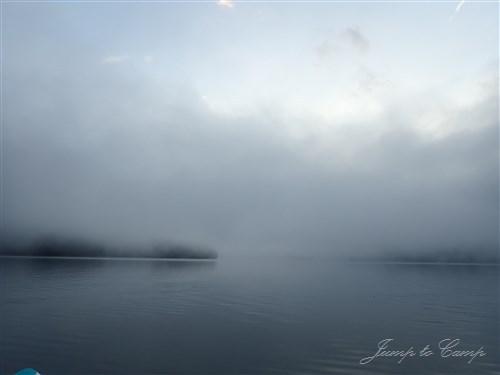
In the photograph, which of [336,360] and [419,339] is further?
[419,339]

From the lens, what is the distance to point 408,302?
7200cm

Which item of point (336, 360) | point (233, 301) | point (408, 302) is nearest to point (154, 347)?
point (336, 360)

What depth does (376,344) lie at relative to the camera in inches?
1438

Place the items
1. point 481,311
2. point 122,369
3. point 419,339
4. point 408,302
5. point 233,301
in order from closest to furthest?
point 122,369 → point 419,339 → point 481,311 → point 233,301 → point 408,302

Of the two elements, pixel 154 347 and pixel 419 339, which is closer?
pixel 154 347

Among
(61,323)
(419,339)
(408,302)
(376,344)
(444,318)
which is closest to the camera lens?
(376,344)

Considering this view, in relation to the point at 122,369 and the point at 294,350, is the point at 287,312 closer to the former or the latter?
the point at 294,350

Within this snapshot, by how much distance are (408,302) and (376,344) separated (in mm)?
40358

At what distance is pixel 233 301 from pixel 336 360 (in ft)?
124

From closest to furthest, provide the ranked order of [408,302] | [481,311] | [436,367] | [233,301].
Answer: [436,367] → [481,311] → [233,301] → [408,302]

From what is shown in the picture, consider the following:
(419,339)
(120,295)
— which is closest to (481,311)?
(419,339)

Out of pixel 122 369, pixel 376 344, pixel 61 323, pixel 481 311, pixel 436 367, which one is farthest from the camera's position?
pixel 481 311

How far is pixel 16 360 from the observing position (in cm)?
2891

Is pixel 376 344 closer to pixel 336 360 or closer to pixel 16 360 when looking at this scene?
pixel 336 360
